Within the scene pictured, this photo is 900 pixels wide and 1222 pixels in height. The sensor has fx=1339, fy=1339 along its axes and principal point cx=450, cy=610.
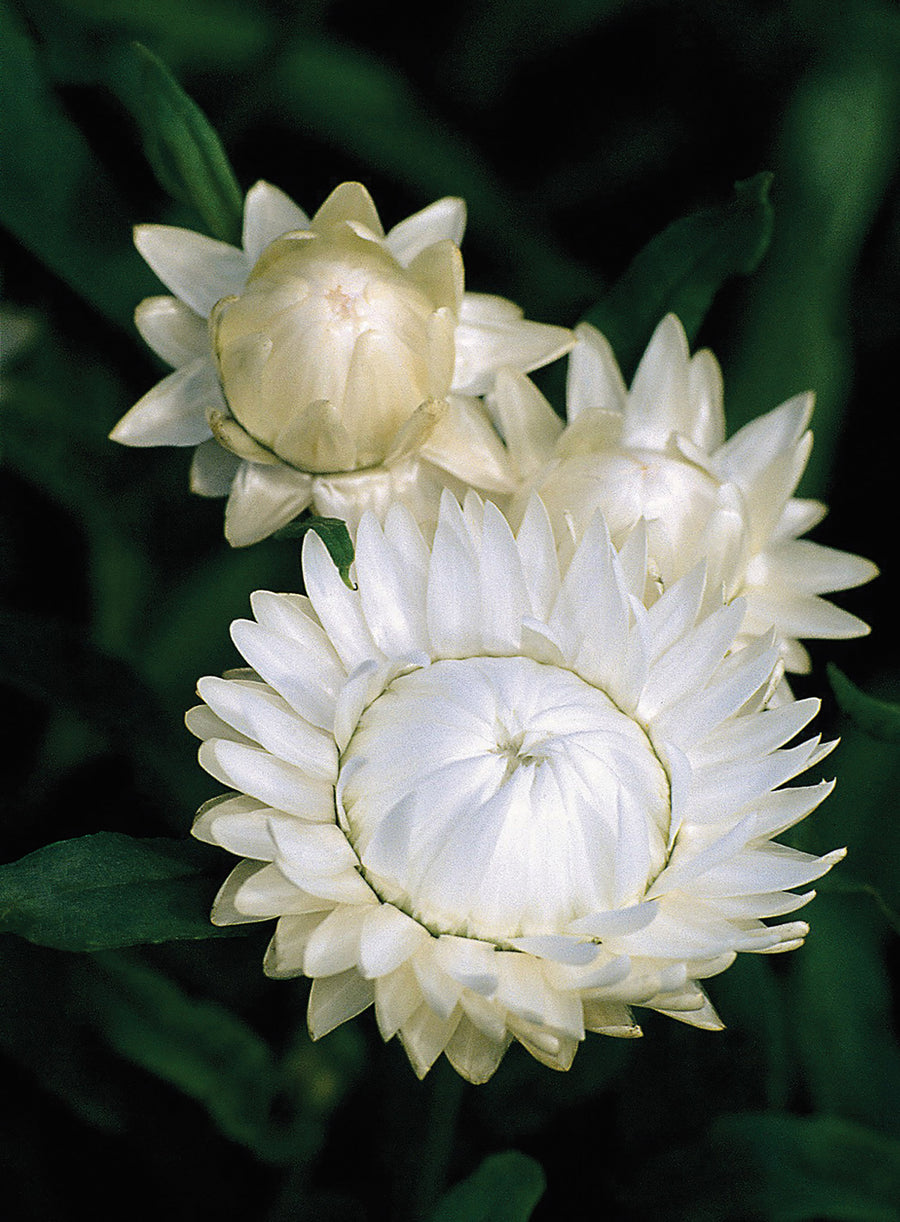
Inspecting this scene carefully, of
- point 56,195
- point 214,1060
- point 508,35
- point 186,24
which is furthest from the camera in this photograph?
point 508,35

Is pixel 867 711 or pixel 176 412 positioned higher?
pixel 176 412

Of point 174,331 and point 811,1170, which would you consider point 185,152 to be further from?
point 811,1170

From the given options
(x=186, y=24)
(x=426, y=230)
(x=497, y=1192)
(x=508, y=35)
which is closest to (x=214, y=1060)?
(x=497, y=1192)

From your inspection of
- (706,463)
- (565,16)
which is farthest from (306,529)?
(565,16)

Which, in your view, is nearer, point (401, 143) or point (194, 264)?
point (194, 264)

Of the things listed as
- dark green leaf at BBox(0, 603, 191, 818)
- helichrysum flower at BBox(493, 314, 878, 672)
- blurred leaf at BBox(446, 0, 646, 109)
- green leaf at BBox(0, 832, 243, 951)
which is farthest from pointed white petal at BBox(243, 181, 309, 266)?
blurred leaf at BBox(446, 0, 646, 109)

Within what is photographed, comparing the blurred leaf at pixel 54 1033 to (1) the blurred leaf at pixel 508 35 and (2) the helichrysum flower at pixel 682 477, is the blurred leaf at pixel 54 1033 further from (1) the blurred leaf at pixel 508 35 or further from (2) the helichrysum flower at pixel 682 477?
(1) the blurred leaf at pixel 508 35
